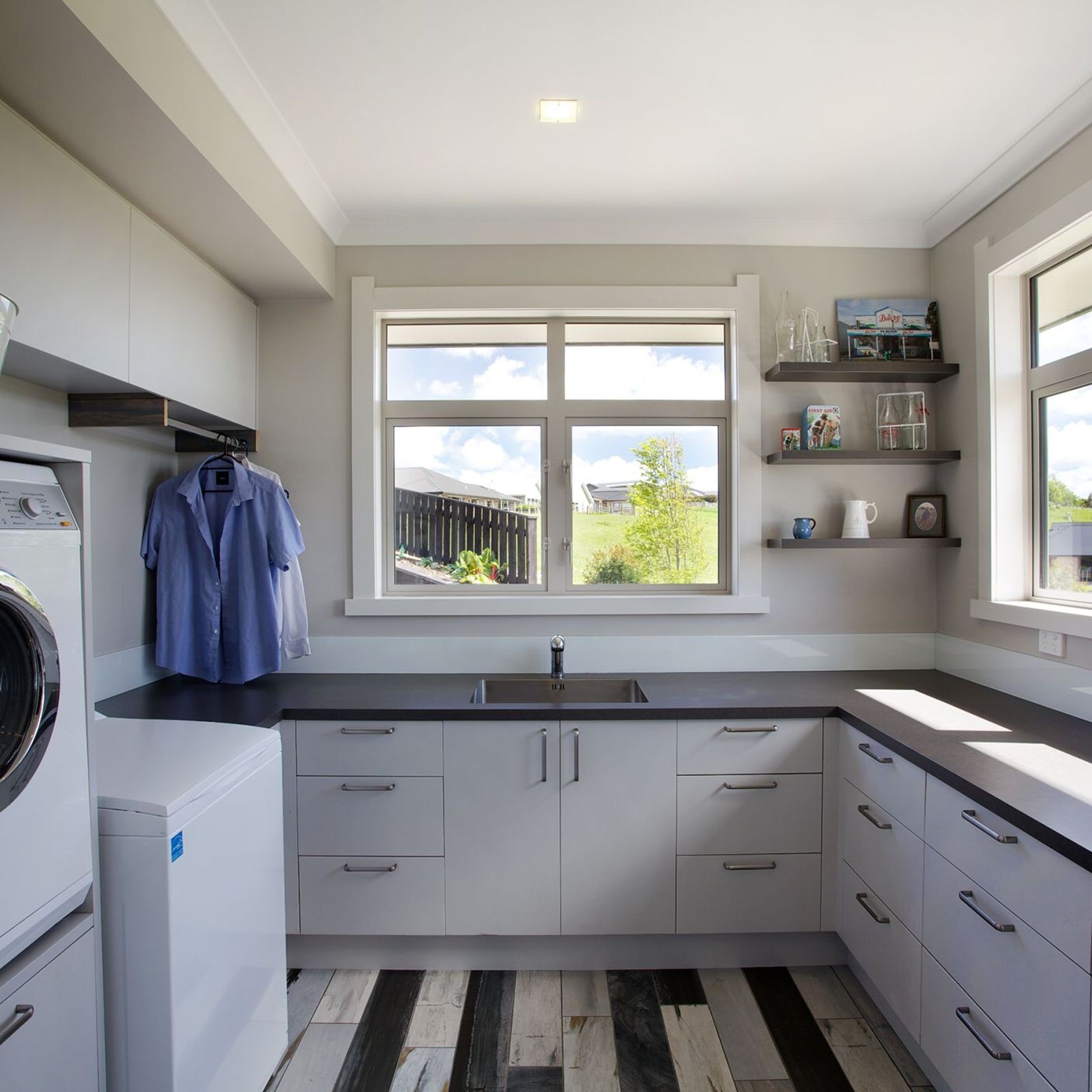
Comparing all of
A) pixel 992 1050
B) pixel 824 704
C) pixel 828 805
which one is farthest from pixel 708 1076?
pixel 824 704

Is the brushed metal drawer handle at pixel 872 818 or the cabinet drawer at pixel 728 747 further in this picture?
the cabinet drawer at pixel 728 747

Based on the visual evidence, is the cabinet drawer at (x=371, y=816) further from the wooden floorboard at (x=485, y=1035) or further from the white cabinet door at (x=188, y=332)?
the white cabinet door at (x=188, y=332)

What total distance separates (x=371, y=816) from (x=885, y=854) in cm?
149

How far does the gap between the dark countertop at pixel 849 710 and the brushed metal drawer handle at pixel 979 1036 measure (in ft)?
1.52

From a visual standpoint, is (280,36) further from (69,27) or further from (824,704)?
(824,704)

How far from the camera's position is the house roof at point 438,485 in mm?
2695

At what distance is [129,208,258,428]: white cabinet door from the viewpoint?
183cm

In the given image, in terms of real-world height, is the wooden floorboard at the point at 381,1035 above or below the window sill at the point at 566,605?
below

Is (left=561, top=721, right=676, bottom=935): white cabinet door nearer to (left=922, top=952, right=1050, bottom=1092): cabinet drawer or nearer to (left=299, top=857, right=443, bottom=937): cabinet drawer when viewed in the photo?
(left=299, top=857, right=443, bottom=937): cabinet drawer

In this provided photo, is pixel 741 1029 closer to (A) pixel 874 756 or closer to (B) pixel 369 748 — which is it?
(A) pixel 874 756

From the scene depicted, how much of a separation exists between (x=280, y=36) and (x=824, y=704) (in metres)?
2.37

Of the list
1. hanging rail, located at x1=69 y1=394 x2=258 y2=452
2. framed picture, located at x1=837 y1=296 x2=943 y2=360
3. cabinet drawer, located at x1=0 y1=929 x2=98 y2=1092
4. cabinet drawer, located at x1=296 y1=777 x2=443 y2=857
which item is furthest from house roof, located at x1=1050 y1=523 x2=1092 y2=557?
hanging rail, located at x1=69 y1=394 x2=258 y2=452

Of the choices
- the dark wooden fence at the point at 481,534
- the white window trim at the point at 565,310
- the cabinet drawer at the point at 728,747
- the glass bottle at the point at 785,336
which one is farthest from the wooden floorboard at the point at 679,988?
the glass bottle at the point at 785,336

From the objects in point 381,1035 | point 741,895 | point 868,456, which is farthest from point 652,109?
point 381,1035
